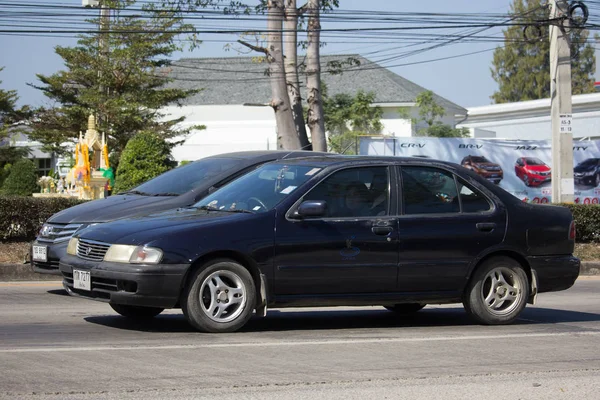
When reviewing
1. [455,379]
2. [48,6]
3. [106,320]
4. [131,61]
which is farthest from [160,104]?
[455,379]

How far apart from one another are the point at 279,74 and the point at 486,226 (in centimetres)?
1374

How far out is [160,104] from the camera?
156ft

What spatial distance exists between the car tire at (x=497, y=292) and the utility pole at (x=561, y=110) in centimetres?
1281

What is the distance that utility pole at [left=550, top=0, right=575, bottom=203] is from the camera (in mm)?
21094

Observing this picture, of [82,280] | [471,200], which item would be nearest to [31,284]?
[82,280]

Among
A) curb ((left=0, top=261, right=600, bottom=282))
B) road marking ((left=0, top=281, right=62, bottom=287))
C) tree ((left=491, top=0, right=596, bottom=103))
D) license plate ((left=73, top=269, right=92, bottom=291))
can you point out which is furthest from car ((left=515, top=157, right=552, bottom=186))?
tree ((left=491, top=0, right=596, bottom=103))

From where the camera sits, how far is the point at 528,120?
50.5 meters

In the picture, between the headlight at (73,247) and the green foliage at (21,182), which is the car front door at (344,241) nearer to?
the headlight at (73,247)

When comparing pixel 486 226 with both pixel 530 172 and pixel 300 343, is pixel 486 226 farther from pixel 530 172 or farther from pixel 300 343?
pixel 530 172

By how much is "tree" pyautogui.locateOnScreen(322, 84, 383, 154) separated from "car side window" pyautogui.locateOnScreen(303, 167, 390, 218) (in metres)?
48.8

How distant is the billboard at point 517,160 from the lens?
23984 mm

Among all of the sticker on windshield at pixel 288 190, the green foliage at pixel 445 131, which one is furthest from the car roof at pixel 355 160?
the green foliage at pixel 445 131

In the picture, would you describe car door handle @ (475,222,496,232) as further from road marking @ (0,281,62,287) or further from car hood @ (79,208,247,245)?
road marking @ (0,281,62,287)

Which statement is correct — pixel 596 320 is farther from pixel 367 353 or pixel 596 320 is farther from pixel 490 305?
pixel 367 353
